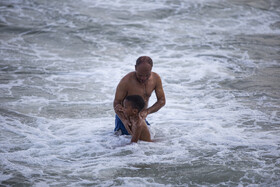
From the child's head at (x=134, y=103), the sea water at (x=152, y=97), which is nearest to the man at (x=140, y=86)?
the child's head at (x=134, y=103)

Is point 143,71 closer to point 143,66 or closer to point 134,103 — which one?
point 143,66

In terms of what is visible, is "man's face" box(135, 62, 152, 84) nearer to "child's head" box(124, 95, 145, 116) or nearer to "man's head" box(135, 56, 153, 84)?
"man's head" box(135, 56, 153, 84)

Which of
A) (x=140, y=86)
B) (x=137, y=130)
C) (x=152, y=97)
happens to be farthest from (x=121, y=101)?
(x=152, y=97)

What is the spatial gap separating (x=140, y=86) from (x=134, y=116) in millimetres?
448

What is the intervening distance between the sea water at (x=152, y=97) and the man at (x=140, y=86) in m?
0.45

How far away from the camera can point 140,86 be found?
16.4 feet

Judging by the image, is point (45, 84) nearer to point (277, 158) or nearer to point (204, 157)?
point (204, 157)

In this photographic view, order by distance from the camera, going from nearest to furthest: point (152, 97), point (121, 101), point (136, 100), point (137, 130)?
point (136, 100) < point (137, 130) < point (121, 101) < point (152, 97)

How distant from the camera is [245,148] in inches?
193

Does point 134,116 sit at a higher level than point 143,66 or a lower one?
lower

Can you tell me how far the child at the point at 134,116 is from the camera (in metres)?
4.68

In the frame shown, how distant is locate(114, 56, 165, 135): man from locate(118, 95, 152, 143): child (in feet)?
0.17

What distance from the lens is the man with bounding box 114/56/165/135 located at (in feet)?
15.6

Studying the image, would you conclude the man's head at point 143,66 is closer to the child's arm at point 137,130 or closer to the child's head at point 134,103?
the child's head at point 134,103
